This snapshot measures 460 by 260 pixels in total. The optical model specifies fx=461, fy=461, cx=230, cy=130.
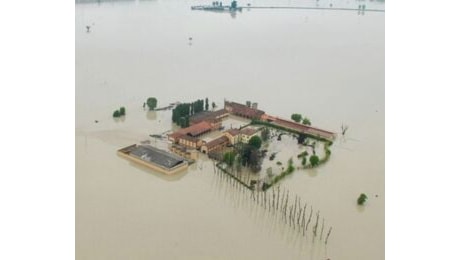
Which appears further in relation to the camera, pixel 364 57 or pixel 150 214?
pixel 364 57

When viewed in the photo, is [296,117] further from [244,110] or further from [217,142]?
[217,142]

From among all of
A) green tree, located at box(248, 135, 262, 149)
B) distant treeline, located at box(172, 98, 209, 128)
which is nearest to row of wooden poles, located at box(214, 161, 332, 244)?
green tree, located at box(248, 135, 262, 149)

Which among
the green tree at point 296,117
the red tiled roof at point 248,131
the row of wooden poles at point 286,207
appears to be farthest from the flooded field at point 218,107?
the red tiled roof at point 248,131

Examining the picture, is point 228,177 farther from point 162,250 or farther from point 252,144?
point 162,250

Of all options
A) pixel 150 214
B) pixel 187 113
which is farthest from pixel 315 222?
pixel 187 113

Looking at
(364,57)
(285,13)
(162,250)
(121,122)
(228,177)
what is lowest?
(162,250)

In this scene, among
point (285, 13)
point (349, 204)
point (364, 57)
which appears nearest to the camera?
point (349, 204)

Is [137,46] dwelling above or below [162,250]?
above
